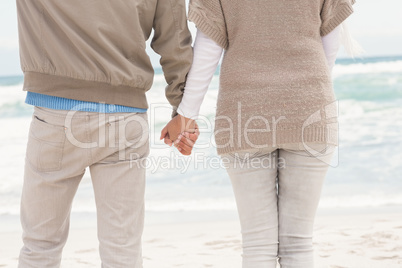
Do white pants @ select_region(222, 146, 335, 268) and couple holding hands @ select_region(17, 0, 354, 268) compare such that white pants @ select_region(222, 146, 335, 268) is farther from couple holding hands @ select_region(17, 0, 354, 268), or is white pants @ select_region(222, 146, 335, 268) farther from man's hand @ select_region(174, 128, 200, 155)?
man's hand @ select_region(174, 128, 200, 155)

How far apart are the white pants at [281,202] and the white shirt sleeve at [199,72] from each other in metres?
0.30

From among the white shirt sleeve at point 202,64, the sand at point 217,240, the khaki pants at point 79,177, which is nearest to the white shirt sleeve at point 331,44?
the white shirt sleeve at point 202,64

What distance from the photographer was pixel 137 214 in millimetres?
1808

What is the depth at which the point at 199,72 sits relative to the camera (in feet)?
6.19

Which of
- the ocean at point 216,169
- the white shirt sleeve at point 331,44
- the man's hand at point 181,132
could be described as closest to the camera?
the white shirt sleeve at point 331,44

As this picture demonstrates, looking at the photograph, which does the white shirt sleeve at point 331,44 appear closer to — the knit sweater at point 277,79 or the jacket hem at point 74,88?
the knit sweater at point 277,79

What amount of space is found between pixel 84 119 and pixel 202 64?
0.47 meters

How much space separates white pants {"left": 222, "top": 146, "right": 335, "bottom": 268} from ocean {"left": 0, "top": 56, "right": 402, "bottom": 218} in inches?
96.9

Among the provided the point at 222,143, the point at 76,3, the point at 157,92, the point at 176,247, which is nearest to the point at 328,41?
Result: the point at 222,143

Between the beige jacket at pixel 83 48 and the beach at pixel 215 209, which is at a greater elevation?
the beige jacket at pixel 83 48

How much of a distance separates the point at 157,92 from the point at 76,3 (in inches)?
434

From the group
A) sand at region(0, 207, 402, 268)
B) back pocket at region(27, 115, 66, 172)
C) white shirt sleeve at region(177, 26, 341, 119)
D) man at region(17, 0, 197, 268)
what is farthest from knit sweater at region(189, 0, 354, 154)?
sand at region(0, 207, 402, 268)

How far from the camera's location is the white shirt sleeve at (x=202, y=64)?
1.82 m

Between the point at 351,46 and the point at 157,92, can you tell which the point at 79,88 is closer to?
the point at 351,46
